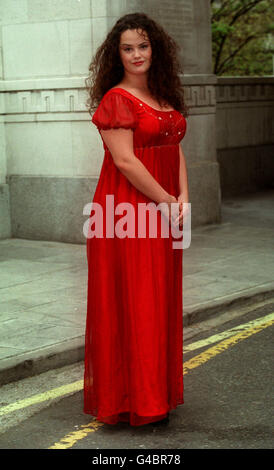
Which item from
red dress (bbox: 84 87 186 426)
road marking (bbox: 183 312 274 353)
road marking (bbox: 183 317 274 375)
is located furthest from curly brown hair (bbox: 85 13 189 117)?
road marking (bbox: 183 312 274 353)

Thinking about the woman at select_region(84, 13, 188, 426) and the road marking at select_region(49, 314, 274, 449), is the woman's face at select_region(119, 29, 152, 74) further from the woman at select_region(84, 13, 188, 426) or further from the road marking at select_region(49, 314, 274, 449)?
the road marking at select_region(49, 314, 274, 449)

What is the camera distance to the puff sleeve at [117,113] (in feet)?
14.0

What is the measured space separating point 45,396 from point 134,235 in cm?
138

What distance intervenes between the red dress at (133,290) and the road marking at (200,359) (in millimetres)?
136

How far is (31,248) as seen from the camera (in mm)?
10094

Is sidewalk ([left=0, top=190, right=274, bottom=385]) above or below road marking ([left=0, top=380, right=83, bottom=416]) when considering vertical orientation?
above

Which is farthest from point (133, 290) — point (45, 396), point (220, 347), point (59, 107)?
point (59, 107)

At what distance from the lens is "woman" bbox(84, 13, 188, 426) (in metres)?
4.34

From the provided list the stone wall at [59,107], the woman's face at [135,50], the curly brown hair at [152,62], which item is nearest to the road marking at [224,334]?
the curly brown hair at [152,62]

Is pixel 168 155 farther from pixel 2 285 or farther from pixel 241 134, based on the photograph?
pixel 241 134

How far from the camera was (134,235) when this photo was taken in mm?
4395

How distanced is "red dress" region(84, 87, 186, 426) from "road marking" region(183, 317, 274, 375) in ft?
3.70

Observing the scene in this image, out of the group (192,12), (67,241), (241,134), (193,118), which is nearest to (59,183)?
(67,241)

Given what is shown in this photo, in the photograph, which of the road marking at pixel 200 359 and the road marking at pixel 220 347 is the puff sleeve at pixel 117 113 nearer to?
the road marking at pixel 200 359
